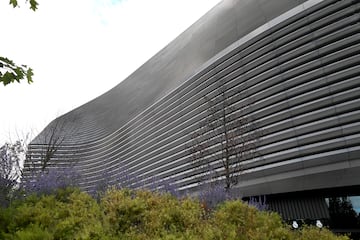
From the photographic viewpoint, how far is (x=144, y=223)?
6.31m

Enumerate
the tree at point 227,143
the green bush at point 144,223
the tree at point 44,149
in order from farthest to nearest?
the tree at point 227,143 → the tree at point 44,149 → the green bush at point 144,223

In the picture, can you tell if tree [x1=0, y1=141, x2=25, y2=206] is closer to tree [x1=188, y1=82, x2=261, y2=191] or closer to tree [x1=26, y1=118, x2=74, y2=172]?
tree [x1=26, y1=118, x2=74, y2=172]

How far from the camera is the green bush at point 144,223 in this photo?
5316mm

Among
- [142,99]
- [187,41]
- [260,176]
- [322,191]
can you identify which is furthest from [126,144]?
[322,191]

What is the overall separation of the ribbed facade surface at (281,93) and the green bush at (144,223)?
15339 mm

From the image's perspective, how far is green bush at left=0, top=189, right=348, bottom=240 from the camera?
5.32 meters

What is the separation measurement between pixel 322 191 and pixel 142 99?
48647 millimetres

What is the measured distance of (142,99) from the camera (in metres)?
67.0

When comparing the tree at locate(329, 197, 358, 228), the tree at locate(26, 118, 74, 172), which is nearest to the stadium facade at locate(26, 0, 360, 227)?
the tree at locate(26, 118, 74, 172)

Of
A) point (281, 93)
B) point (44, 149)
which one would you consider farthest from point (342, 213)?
point (44, 149)

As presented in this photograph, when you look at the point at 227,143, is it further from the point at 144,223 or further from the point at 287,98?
the point at 287,98

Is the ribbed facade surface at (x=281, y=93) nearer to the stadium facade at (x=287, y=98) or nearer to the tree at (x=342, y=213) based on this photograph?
the stadium facade at (x=287, y=98)

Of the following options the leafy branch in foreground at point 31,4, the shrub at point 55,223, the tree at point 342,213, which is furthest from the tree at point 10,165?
the tree at point 342,213

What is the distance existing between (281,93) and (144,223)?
26183 mm
